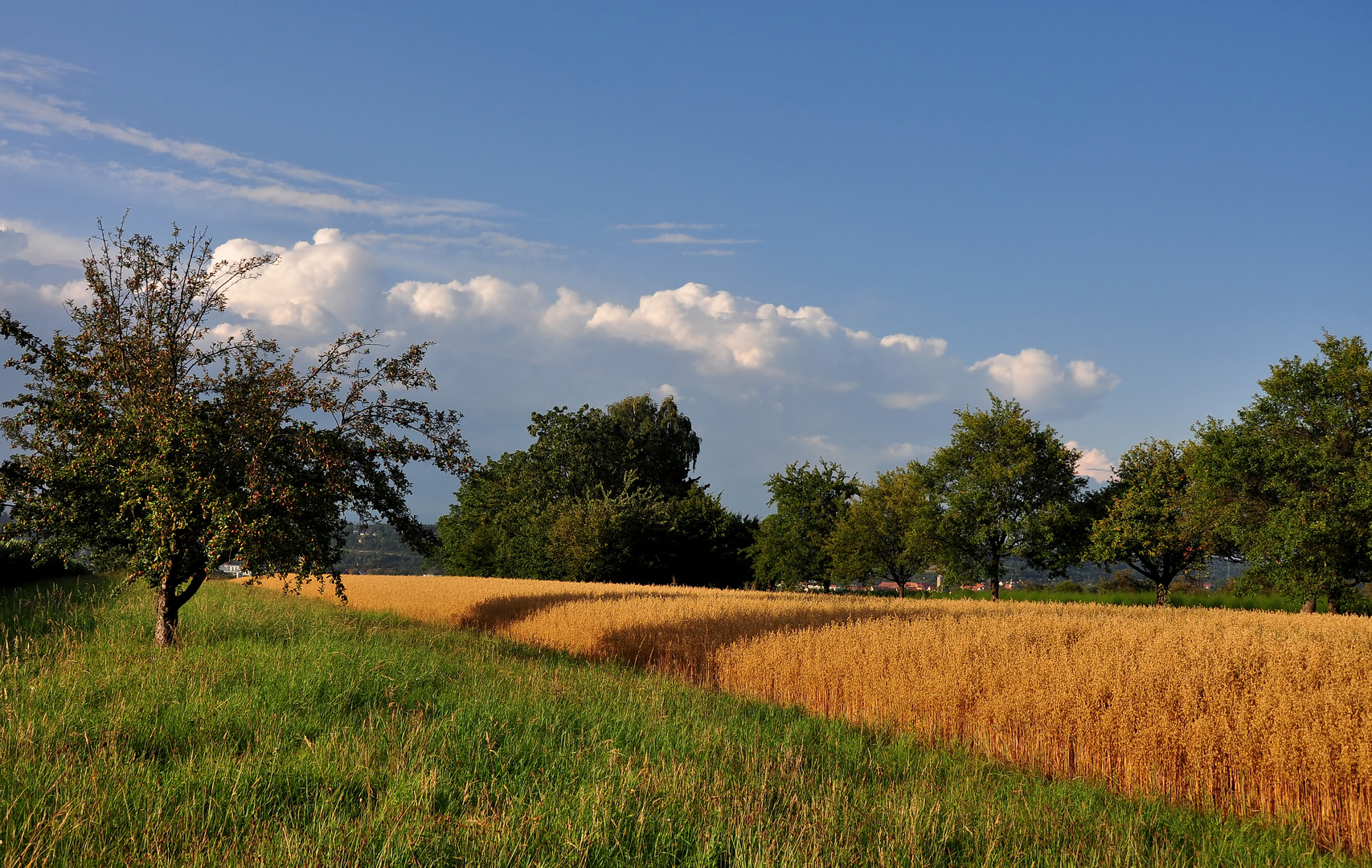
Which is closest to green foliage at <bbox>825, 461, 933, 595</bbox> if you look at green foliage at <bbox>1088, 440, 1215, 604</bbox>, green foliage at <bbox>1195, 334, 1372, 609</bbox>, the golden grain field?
green foliage at <bbox>1088, 440, 1215, 604</bbox>

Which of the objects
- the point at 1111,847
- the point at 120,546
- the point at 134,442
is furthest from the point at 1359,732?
the point at 120,546

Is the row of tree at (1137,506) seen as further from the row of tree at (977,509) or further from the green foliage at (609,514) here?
the green foliage at (609,514)

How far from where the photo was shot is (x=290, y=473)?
13.1 metres

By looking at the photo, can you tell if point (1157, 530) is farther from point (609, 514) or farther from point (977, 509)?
point (609, 514)

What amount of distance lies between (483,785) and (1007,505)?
1497 inches

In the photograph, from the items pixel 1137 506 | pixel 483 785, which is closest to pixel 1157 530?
pixel 1137 506

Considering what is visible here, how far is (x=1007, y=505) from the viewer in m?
38.9

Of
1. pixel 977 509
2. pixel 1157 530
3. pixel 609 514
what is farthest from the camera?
pixel 609 514

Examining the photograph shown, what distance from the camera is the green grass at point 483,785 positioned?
4699 millimetres

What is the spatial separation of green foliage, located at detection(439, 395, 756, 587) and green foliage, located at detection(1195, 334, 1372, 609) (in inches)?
1143

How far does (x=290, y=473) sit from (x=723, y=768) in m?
9.90

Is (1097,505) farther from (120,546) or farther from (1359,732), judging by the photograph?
(120,546)

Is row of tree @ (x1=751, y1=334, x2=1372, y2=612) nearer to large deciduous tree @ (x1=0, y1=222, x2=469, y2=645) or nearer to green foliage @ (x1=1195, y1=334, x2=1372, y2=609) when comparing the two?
green foliage @ (x1=1195, y1=334, x2=1372, y2=609)

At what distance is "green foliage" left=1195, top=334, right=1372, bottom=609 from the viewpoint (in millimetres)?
26875
